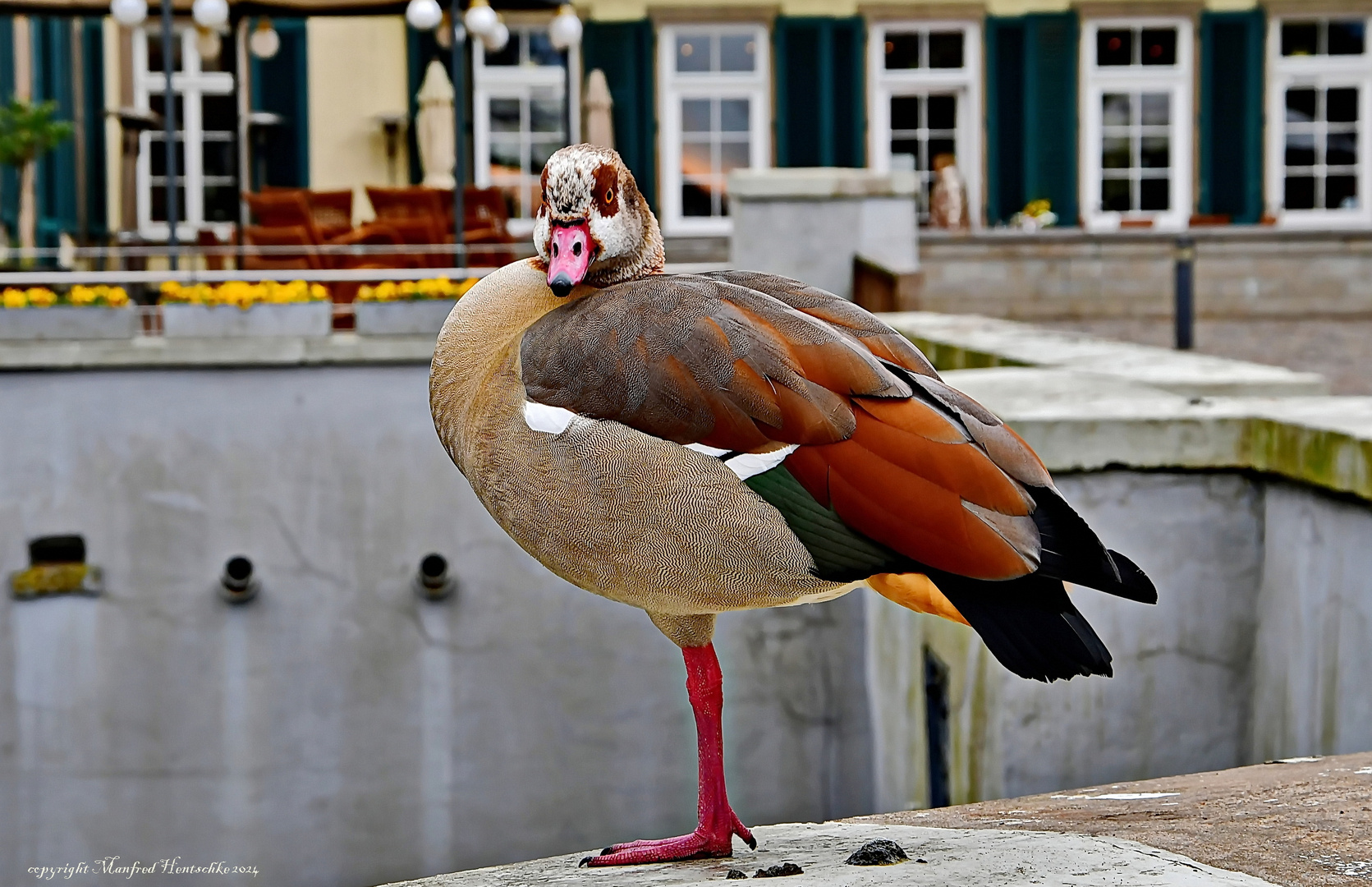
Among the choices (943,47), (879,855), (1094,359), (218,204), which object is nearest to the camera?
(879,855)

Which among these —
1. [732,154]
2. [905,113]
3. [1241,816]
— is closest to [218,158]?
[732,154]

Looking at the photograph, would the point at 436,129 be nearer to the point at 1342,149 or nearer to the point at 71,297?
the point at 71,297

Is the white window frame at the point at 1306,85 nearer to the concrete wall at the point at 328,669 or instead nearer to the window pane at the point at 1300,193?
the window pane at the point at 1300,193

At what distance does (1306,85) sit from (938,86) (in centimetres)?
419

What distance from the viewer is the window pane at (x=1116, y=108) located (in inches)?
811

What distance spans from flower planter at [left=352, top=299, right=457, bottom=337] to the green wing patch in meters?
8.49

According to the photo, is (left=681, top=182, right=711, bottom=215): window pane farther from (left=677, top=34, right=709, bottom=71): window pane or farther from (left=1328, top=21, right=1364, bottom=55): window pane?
(left=1328, top=21, right=1364, bottom=55): window pane

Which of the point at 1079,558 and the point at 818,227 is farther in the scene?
the point at 818,227

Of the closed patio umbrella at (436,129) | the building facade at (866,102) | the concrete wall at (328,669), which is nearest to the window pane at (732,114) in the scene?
the building facade at (866,102)

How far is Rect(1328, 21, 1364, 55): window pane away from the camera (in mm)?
20562

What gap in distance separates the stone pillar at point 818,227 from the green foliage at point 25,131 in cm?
714

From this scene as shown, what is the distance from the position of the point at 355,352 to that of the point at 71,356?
1633 millimetres

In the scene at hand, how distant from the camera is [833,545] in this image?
8.41 ft

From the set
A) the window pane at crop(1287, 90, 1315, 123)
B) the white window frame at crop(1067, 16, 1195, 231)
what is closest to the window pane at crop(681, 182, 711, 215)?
the white window frame at crop(1067, 16, 1195, 231)
